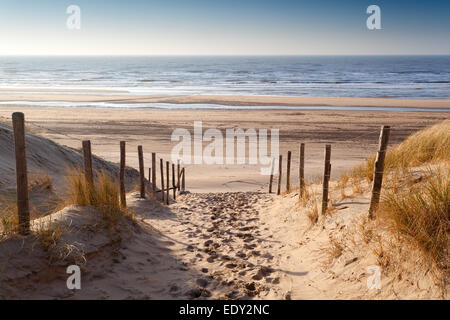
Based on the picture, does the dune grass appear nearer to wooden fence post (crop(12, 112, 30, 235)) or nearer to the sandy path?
the sandy path

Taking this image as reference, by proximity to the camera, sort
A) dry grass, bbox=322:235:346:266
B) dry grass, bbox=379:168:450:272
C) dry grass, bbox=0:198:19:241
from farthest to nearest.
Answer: dry grass, bbox=322:235:346:266
dry grass, bbox=0:198:19:241
dry grass, bbox=379:168:450:272

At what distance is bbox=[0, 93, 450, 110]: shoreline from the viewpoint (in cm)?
3244

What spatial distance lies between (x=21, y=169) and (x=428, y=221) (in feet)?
15.5

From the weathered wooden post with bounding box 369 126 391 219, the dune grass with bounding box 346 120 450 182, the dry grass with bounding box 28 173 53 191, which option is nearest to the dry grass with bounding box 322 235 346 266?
the weathered wooden post with bounding box 369 126 391 219

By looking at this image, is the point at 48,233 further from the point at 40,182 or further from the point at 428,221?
the point at 428,221

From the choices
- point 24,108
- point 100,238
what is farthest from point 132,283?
point 24,108

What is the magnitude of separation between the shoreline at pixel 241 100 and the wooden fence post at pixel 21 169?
28848 millimetres

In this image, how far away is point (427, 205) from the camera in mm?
4070

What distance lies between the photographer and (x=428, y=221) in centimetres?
394

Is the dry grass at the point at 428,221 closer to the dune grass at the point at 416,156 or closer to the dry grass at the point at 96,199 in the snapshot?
the dune grass at the point at 416,156

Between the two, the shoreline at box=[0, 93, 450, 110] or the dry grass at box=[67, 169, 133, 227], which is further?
the shoreline at box=[0, 93, 450, 110]

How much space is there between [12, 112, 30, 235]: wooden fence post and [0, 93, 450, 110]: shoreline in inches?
1136

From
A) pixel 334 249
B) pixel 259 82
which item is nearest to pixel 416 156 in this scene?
pixel 334 249
